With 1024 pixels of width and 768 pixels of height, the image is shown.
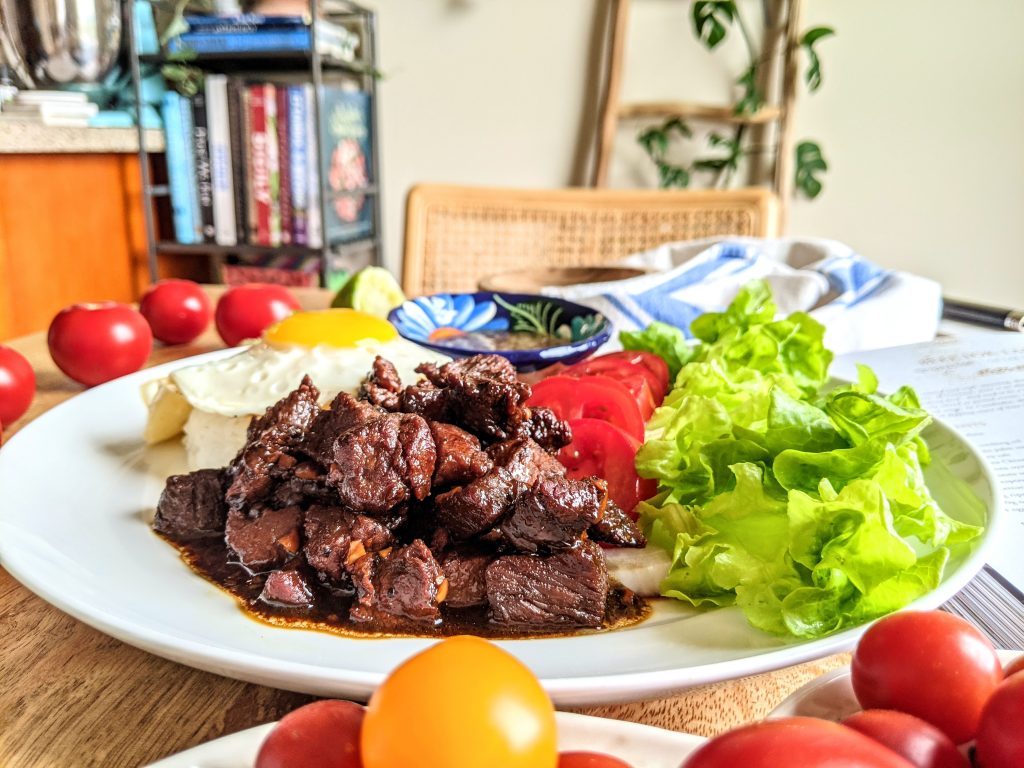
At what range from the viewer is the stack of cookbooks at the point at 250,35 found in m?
4.20

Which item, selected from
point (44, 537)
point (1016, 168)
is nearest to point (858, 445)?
point (44, 537)

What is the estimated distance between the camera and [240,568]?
3.96 ft

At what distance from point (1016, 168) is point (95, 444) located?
492 centimetres

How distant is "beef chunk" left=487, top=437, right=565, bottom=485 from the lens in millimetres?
1228

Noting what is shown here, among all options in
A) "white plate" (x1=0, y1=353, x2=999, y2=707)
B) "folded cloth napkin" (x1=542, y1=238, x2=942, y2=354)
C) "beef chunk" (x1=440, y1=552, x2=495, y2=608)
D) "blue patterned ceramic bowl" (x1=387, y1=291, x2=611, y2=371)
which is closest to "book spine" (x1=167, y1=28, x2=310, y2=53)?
"folded cloth napkin" (x1=542, y1=238, x2=942, y2=354)

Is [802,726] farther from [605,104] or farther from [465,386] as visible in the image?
[605,104]

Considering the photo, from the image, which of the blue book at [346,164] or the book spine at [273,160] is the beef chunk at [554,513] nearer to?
the blue book at [346,164]

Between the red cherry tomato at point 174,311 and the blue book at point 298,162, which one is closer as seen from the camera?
the red cherry tomato at point 174,311

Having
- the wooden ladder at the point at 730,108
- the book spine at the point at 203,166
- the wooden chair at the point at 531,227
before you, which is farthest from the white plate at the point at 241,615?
the wooden ladder at the point at 730,108

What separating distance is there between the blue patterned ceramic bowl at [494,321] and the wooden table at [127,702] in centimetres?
108

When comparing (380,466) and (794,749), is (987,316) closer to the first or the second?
(380,466)

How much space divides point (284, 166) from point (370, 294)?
2345 mm

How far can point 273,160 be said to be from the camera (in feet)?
14.7

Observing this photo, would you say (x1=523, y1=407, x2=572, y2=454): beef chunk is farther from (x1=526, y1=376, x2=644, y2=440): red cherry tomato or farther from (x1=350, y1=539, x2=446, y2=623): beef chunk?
(x1=350, y1=539, x2=446, y2=623): beef chunk
